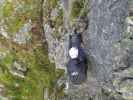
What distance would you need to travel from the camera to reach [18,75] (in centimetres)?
1064

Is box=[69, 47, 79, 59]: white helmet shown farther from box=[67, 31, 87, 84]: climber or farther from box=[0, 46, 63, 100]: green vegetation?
box=[0, 46, 63, 100]: green vegetation

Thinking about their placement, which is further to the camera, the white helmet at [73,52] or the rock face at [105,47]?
the white helmet at [73,52]

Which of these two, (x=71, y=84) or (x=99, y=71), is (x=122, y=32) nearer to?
(x=99, y=71)

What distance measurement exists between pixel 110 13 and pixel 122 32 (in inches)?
17.7

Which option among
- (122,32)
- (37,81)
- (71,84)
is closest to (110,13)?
(122,32)

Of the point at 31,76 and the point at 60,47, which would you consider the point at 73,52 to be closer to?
the point at 60,47

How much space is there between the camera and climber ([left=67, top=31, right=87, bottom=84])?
799 centimetres

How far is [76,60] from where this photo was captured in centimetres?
802

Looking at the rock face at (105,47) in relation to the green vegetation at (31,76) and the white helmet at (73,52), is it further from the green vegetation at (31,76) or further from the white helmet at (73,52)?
the green vegetation at (31,76)

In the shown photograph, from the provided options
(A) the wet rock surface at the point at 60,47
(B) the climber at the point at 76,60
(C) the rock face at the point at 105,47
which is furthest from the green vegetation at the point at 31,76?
(B) the climber at the point at 76,60

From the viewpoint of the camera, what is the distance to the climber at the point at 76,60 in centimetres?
799

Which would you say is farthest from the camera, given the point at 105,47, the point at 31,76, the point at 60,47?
the point at 31,76

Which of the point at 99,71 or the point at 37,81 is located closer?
the point at 99,71

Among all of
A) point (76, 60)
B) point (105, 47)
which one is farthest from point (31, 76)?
point (105, 47)
